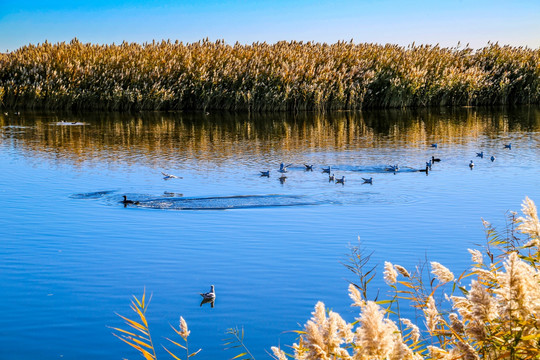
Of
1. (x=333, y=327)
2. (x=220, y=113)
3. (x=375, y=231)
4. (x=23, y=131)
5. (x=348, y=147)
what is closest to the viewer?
(x=333, y=327)

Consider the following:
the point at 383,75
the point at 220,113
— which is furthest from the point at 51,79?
the point at 383,75

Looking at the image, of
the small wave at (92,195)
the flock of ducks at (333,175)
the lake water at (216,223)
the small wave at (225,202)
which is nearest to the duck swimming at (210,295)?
the lake water at (216,223)

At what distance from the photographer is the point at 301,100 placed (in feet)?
121

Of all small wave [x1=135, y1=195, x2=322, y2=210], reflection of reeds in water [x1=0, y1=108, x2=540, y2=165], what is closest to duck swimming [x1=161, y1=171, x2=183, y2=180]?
small wave [x1=135, y1=195, x2=322, y2=210]

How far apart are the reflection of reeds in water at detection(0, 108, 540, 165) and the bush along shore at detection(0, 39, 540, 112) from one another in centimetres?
228

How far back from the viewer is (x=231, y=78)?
1452 inches

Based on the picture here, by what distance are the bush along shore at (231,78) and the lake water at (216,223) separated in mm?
11155

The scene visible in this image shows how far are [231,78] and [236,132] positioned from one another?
35.1 feet

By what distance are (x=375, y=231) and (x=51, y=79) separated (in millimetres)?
29601

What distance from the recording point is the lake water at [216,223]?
7.09m

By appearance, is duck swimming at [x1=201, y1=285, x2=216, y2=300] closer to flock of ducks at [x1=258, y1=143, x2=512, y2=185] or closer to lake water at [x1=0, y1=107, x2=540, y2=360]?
lake water at [x1=0, y1=107, x2=540, y2=360]

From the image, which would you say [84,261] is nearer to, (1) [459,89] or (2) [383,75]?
(2) [383,75]

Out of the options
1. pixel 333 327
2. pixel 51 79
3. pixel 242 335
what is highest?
pixel 51 79

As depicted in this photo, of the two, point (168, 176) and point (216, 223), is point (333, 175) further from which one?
point (216, 223)
